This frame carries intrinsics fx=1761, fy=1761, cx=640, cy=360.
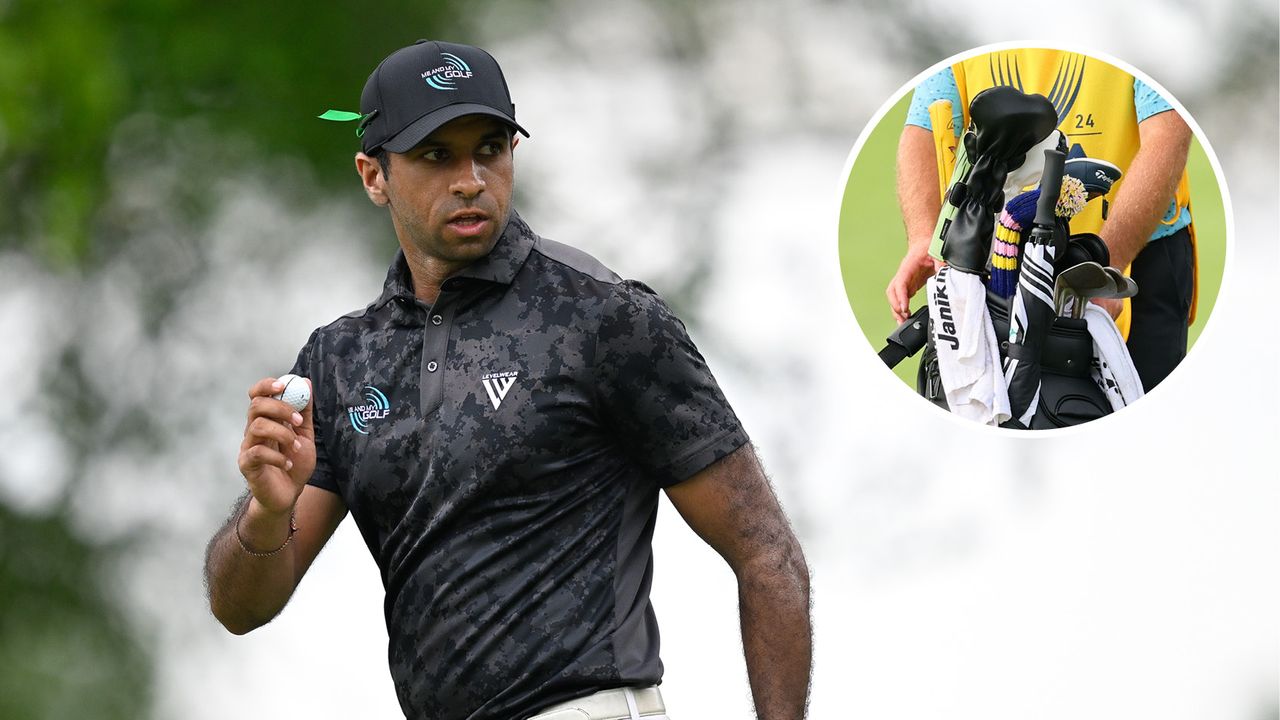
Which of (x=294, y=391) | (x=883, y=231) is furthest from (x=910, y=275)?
(x=294, y=391)

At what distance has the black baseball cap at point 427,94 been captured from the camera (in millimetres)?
3150

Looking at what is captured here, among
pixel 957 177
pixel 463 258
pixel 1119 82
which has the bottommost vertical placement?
pixel 463 258

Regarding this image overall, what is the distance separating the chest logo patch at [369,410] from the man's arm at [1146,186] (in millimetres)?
2025

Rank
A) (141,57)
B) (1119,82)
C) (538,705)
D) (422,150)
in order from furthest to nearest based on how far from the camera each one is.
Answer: (141,57) → (1119,82) → (422,150) → (538,705)

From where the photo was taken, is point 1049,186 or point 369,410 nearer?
point 369,410

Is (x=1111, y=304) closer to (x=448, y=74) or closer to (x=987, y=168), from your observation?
(x=987, y=168)

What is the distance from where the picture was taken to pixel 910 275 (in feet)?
14.9

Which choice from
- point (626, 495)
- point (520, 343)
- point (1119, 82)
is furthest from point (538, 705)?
point (1119, 82)

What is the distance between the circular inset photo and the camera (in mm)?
4328

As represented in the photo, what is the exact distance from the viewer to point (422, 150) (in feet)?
10.5

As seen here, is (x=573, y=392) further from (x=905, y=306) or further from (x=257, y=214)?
(x=257, y=214)

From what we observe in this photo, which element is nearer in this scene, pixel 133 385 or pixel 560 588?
pixel 560 588

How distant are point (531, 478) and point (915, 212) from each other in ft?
6.17

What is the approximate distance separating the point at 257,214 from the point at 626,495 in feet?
18.0
